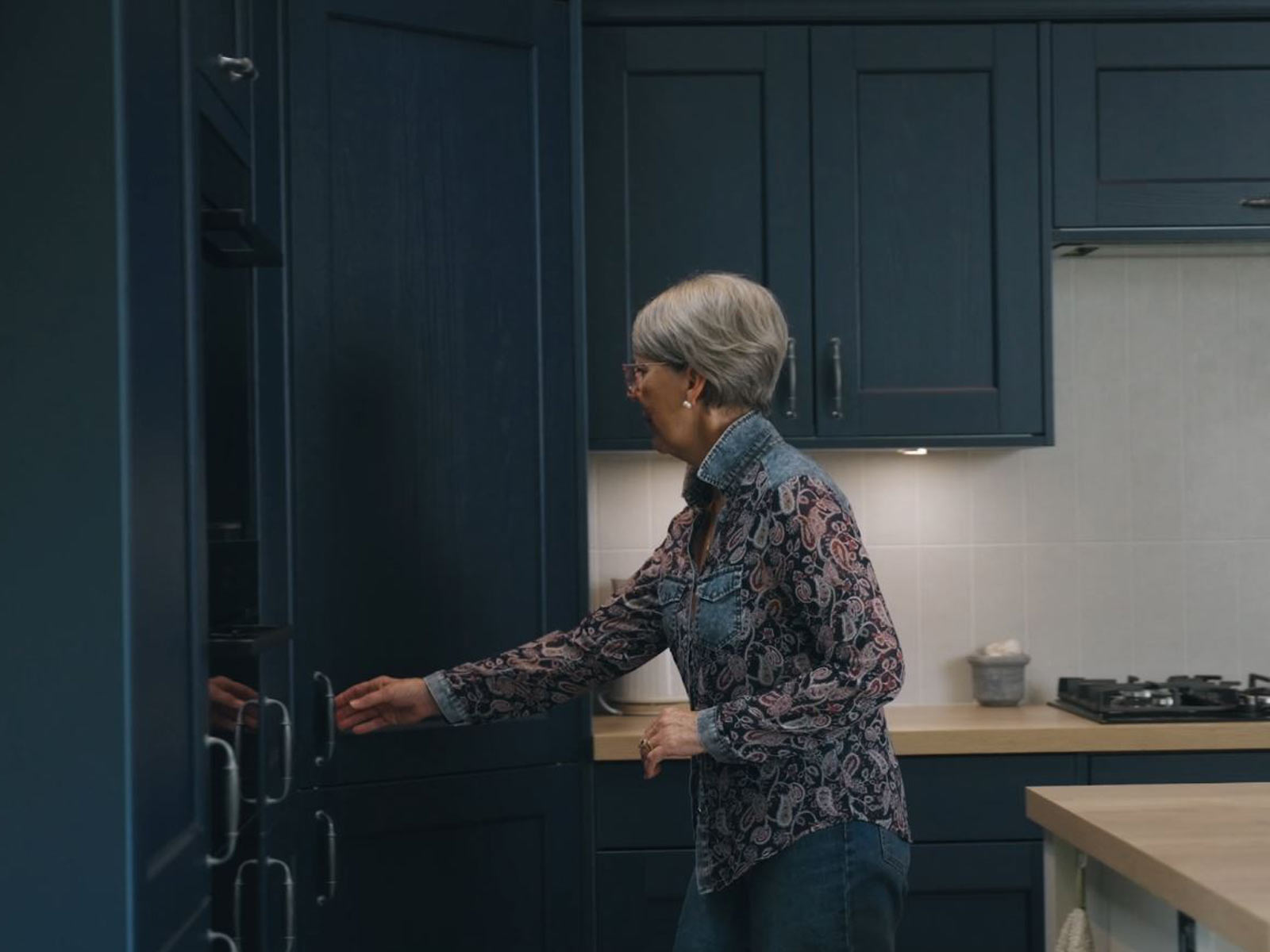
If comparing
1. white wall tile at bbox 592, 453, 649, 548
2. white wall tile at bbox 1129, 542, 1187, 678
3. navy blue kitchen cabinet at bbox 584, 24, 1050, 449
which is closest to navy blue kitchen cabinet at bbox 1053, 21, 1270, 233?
navy blue kitchen cabinet at bbox 584, 24, 1050, 449

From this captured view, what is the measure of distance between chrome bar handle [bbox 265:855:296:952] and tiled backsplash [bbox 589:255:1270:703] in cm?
187

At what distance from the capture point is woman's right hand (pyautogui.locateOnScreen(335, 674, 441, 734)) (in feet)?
8.25

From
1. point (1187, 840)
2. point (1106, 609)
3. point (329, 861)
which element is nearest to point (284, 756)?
point (329, 861)

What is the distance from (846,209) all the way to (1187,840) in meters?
1.82

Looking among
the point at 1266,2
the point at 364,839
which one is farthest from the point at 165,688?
the point at 1266,2

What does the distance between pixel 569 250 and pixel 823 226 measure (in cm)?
73

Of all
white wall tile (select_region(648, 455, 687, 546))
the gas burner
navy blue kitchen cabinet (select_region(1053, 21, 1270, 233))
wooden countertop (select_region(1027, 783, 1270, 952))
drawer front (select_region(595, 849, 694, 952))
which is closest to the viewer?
wooden countertop (select_region(1027, 783, 1270, 952))

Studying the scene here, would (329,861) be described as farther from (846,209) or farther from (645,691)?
(846,209)

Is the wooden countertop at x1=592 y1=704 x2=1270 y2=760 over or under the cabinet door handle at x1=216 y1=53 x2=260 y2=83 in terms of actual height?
under

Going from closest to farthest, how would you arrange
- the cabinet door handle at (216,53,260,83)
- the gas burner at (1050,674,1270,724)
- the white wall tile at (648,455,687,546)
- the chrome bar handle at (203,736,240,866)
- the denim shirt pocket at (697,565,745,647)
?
the chrome bar handle at (203,736,240,866) → the cabinet door handle at (216,53,260,83) → the denim shirt pocket at (697,565,745,647) → the gas burner at (1050,674,1270,724) → the white wall tile at (648,455,687,546)

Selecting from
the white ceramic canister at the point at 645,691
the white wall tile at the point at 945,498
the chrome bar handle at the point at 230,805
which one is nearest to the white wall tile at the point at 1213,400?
the white wall tile at the point at 945,498

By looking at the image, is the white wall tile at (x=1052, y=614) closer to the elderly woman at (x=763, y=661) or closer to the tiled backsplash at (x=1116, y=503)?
the tiled backsplash at (x=1116, y=503)

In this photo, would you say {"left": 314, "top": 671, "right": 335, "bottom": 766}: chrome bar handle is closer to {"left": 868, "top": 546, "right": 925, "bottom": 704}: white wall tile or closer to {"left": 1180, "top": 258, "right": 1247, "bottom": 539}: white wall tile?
{"left": 868, "top": 546, "right": 925, "bottom": 704}: white wall tile

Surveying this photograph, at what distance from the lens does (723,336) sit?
2.21 metres
